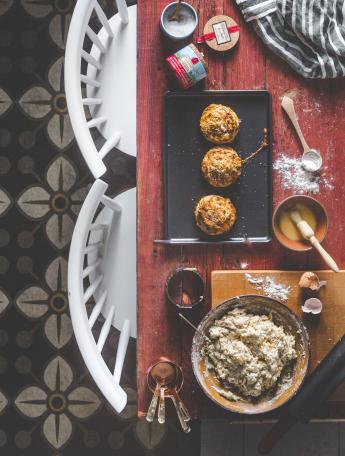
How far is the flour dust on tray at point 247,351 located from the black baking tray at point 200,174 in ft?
0.78

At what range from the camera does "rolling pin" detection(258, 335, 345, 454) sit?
4.65 ft

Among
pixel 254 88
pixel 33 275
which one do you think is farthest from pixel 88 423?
pixel 254 88

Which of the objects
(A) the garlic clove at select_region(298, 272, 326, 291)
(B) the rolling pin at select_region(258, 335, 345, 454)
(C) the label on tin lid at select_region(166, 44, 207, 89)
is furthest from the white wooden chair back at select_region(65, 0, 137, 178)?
(B) the rolling pin at select_region(258, 335, 345, 454)

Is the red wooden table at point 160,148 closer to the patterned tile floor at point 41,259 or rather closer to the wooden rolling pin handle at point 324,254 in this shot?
the wooden rolling pin handle at point 324,254

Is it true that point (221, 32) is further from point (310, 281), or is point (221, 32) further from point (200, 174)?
point (310, 281)

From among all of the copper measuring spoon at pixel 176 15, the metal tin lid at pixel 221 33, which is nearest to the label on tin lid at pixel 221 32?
the metal tin lid at pixel 221 33

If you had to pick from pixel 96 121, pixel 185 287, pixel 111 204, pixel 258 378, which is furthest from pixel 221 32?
pixel 258 378

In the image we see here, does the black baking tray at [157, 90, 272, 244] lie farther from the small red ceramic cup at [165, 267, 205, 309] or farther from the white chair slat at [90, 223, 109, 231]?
the white chair slat at [90, 223, 109, 231]

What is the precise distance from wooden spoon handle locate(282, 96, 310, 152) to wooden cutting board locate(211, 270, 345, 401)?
1.20ft

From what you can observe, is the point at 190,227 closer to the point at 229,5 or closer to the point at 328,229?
the point at 328,229

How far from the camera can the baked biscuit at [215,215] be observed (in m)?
1.53

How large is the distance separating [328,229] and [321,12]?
61cm

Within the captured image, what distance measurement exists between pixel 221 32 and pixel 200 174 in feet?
1.32

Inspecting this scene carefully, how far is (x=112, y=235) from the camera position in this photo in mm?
1810
